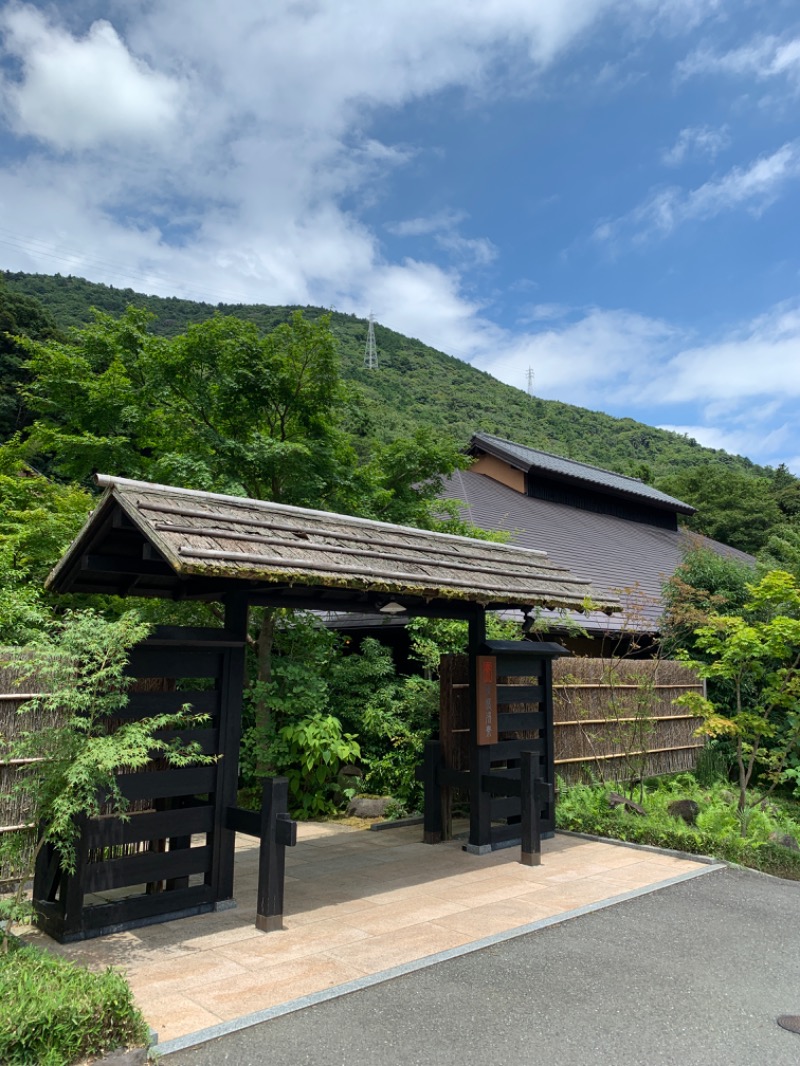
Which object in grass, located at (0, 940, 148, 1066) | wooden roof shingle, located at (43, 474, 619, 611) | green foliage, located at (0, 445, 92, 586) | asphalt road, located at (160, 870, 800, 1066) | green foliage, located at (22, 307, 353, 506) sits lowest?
asphalt road, located at (160, 870, 800, 1066)

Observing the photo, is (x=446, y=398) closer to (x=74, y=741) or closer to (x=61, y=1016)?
(x=74, y=741)

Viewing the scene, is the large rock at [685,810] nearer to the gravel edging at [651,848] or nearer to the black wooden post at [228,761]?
the gravel edging at [651,848]

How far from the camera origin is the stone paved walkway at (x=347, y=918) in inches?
155

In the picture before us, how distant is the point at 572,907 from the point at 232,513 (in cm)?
386

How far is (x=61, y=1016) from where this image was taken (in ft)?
10.0

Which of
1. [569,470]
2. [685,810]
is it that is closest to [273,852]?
[685,810]

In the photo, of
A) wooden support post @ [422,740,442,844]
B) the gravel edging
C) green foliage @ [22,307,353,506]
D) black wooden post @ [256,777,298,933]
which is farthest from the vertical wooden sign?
green foliage @ [22,307,353,506]

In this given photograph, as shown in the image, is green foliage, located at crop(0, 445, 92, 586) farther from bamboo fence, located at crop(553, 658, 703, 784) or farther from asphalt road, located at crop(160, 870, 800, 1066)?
asphalt road, located at crop(160, 870, 800, 1066)

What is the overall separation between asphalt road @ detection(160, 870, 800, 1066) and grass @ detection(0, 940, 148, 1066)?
265mm

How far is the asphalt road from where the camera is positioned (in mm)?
3275

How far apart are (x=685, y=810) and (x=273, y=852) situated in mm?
5429

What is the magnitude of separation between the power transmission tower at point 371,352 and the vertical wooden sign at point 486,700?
43900 mm

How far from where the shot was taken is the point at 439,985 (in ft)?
13.2

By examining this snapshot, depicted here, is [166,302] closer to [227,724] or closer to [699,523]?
[699,523]
